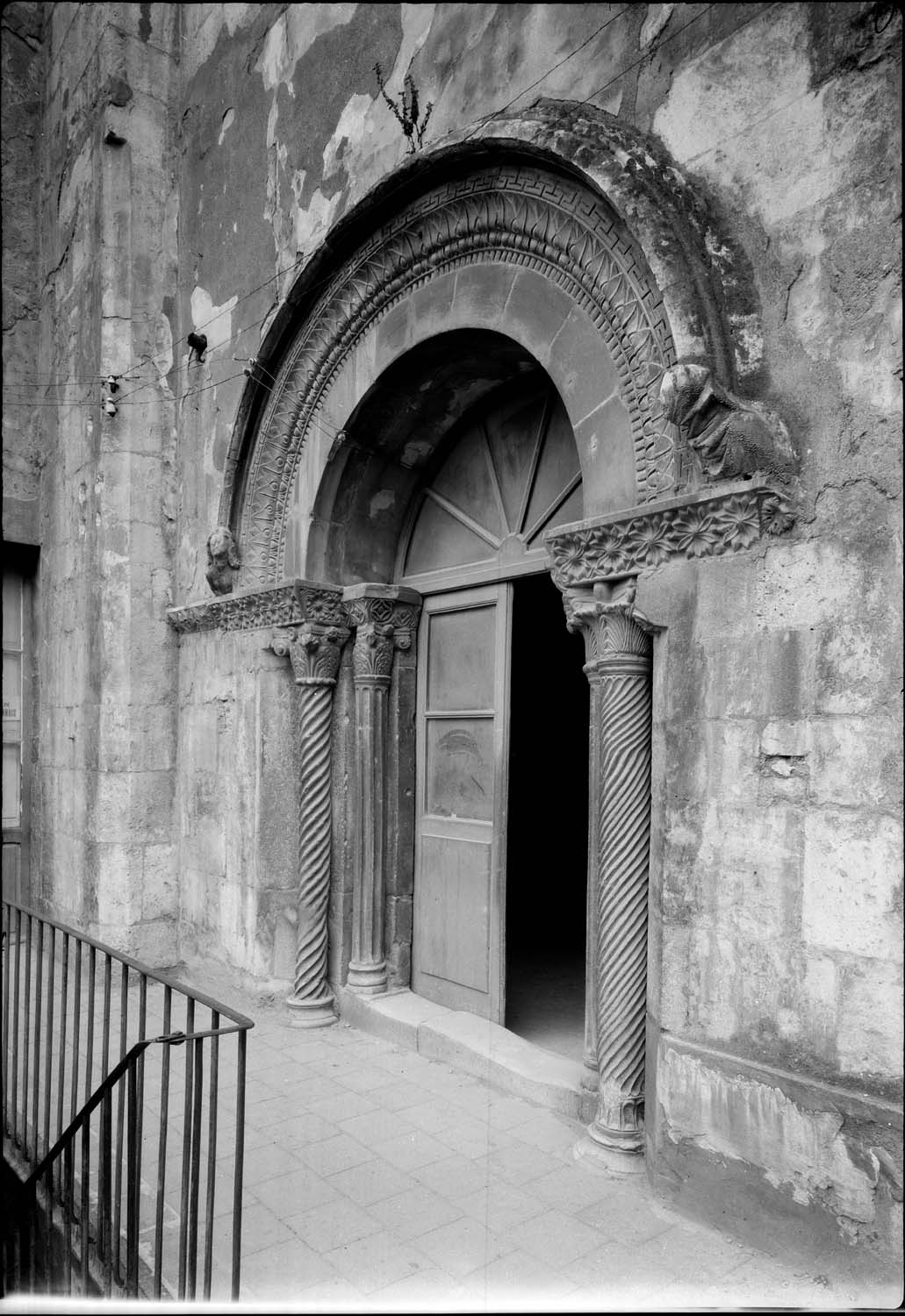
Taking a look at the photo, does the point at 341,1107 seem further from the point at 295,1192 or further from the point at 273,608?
the point at 273,608

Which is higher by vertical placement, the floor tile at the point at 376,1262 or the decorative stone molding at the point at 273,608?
the decorative stone molding at the point at 273,608

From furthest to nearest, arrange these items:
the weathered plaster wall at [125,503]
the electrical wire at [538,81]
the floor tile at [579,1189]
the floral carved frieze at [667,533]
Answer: the weathered plaster wall at [125,503] → the electrical wire at [538,81] → the floor tile at [579,1189] → the floral carved frieze at [667,533]

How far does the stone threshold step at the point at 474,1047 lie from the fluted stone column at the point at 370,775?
157 millimetres

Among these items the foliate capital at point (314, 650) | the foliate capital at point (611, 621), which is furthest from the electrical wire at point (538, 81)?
the foliate capital at point (314, 650)

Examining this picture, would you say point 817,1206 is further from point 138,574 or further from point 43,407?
point 43,407

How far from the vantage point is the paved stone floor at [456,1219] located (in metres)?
2.60

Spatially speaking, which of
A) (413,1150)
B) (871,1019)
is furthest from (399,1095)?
(871,1019)

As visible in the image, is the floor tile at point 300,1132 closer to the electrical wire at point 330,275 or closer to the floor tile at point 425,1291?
the floor tile at point 425,1291

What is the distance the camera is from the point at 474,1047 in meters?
4.22

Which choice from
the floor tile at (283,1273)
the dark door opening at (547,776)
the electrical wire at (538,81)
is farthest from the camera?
the dark door opening at (547,776)

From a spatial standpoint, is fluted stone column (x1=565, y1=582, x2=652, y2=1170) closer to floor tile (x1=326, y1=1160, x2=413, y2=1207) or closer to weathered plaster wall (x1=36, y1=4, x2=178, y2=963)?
floor tile (x1=326, y1=1160, x2=413, y2=1207)

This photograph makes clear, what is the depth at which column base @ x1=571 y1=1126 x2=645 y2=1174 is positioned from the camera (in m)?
3.21

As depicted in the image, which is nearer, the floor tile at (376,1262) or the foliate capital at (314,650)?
the floor tile at (376,1262)

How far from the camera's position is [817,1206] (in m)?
2.62
